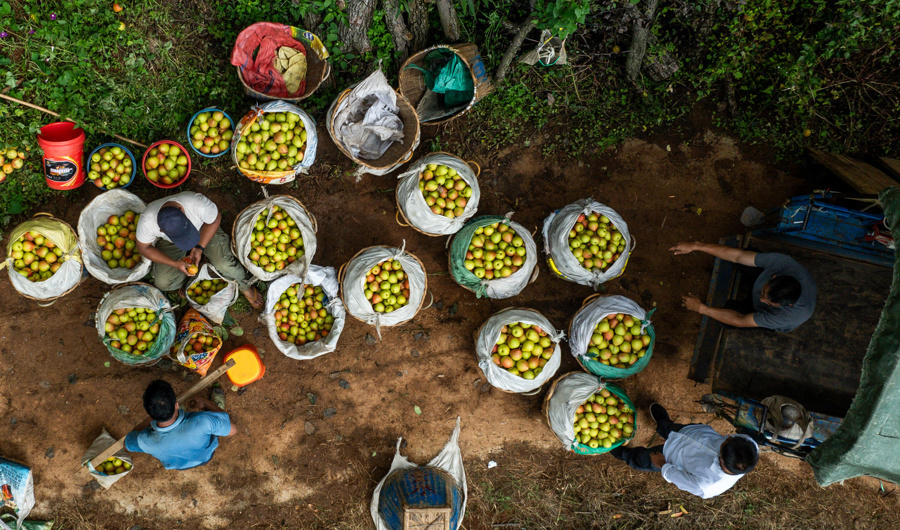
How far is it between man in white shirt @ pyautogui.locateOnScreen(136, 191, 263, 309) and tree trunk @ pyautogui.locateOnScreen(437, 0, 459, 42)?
9.20 ft

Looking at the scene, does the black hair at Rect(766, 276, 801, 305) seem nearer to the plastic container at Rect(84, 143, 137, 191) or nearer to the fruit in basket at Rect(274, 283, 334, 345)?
the fruit in basket at Rect(274, 283, 334, 345)

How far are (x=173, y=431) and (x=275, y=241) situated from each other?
6.23 ft

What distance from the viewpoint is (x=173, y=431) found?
4.31m

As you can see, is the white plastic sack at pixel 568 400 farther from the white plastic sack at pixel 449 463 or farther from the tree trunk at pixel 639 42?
the tree trunk at pixel 639 42

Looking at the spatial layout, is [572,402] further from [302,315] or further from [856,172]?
[856,172]

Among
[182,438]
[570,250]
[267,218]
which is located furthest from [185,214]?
[570,250]

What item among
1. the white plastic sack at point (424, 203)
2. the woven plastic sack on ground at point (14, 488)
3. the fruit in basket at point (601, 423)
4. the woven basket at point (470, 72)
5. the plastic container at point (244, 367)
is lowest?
the woven plastic sack on ground at point (14, 488)

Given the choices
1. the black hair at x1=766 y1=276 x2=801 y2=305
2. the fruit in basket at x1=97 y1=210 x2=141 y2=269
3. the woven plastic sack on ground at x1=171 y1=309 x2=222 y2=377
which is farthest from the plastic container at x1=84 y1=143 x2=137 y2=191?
the black hair at x1=766 y1=276 x2=801 y2=305

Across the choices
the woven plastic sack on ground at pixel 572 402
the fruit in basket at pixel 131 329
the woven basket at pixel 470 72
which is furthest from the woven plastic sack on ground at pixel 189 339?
the woven plastic sack on ground at pixel 572 402

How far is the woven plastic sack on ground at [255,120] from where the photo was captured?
463cm

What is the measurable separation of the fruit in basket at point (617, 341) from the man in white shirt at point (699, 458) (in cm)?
83

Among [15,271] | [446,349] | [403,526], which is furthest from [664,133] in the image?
[15,271]

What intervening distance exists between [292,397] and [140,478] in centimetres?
180

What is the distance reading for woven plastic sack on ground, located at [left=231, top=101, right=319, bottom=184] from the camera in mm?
4629
